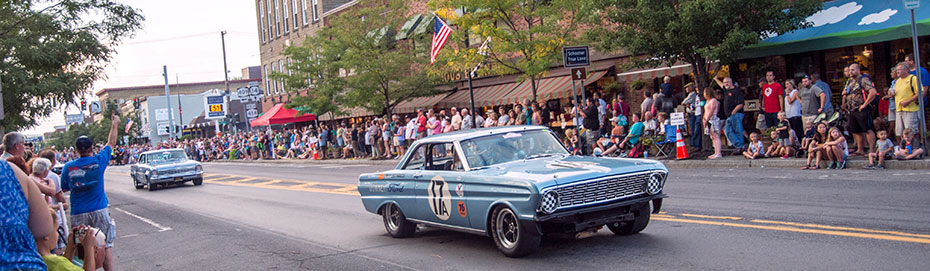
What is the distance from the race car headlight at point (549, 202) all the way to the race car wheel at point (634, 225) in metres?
1.30

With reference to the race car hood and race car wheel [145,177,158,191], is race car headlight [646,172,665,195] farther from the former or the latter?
race car wheel [145,177,158,191]

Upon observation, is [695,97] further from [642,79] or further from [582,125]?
[642,79]

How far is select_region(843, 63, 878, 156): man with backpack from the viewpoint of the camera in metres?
15.2

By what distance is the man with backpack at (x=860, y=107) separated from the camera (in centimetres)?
1520

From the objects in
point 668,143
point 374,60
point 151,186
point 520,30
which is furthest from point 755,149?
point 374,60

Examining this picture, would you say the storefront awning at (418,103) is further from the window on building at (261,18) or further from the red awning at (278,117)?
the window on building at (261,18)

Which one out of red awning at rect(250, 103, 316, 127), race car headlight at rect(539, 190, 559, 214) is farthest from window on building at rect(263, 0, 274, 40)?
race car headlight at rect(539, 190, 559, 214)

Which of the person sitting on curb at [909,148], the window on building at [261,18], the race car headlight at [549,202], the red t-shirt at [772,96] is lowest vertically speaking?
the person sitting on curb at [909,148]

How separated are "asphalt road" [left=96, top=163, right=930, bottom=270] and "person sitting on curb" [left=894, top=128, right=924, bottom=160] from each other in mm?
1022

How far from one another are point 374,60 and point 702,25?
59.9 feet

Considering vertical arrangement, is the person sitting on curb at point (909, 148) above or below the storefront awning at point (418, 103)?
below

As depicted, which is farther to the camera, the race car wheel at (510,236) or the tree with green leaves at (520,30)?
the tree with green leaves at (520,30)

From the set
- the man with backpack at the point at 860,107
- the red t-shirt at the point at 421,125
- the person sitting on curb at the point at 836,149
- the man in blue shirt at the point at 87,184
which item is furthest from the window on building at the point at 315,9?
the man in blue shirt at the point at 87,184

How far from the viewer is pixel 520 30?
25.2 metres
